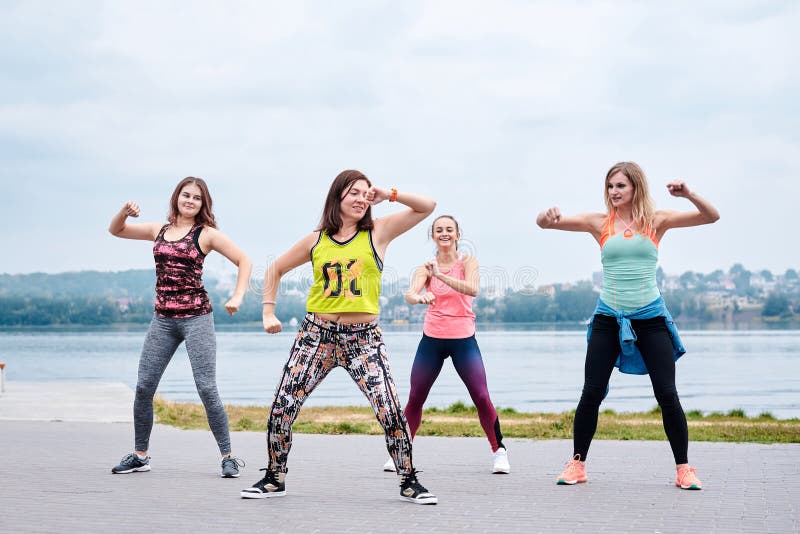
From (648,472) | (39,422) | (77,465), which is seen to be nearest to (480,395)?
(648,472)

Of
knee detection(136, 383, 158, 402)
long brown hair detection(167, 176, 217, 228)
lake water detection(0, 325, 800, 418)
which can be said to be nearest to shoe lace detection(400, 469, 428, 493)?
knee detection(136, 383, 158, 402)

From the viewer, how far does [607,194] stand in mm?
6852

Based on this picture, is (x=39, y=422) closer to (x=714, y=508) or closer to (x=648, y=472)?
(x=648, y=472)

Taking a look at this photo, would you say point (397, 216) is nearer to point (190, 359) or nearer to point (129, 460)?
point (190, 359)

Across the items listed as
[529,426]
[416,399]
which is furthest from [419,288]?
[529,426]

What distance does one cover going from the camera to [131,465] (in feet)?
24.4

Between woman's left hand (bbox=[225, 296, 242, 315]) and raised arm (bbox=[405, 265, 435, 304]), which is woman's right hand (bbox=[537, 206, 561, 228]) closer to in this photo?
raised arm (bbox=[405, 265, 435, 304])

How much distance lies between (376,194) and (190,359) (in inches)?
84.4

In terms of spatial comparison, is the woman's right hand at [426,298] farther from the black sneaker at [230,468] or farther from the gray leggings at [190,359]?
the black sneaker at [230,468]

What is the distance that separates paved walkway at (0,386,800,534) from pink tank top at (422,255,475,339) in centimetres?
110

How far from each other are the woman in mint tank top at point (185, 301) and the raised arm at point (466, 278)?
1.37 metres

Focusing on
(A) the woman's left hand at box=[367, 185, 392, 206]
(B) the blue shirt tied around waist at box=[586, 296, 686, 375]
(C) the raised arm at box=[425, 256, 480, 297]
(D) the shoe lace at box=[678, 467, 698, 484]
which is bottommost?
(D) the shoe lace at box=[678, 467, 698, 484]

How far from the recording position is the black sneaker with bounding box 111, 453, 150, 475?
7383 mm

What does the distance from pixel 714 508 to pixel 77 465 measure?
502cm
